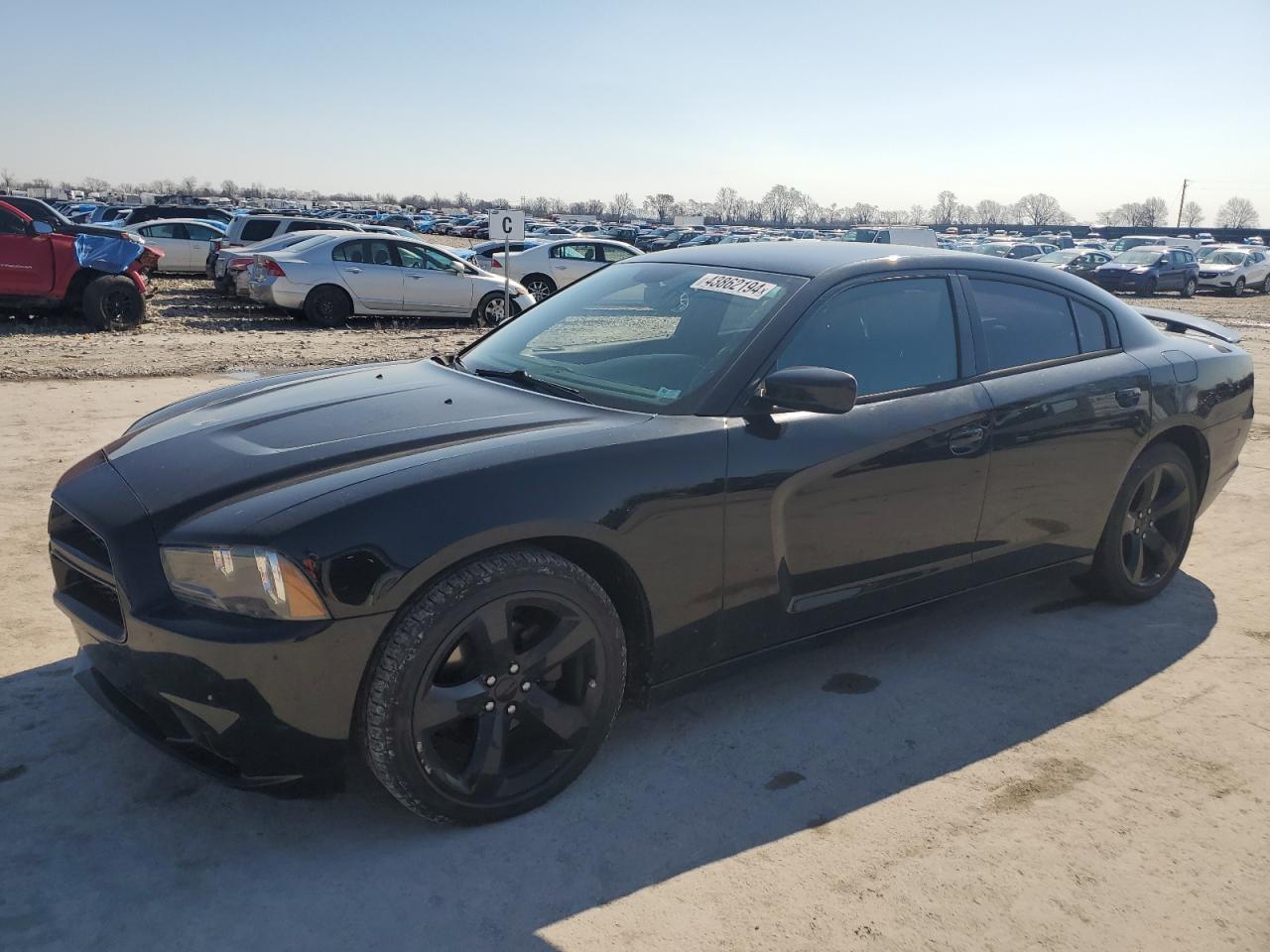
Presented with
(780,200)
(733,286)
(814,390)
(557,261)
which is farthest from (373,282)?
(780,200)

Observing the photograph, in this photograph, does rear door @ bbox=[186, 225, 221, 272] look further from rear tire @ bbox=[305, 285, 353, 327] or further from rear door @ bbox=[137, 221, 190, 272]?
rear tire @ bbox=[305, 285, 353, 327]

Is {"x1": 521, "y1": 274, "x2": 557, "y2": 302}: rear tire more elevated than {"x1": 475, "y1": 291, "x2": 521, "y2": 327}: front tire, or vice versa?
{"x1": 521, "y1": 274, "x2": 557, "y2": 302}: rear tire

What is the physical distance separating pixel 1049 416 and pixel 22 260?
12.9 meters

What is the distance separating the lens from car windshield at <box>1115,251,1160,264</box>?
27.8 m

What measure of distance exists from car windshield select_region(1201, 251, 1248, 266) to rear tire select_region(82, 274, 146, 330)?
29738 millimetres

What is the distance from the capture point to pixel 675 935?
2.39 metres

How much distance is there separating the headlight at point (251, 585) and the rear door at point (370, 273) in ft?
43.5

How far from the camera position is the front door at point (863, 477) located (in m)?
3.15

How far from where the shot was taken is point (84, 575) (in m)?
2.79

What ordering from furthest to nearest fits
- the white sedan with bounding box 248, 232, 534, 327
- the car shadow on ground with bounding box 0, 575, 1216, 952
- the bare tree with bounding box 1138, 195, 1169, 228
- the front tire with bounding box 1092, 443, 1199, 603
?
the bare tree with bounding box 1138, 195, 1169, 228 < the white sedan with bounding box 248, 232, 534, 327 < the front tire with bounding box 1092, 443, 1199, 603 < the car shadow on ground with bounding box 0, 575, 1216, 952

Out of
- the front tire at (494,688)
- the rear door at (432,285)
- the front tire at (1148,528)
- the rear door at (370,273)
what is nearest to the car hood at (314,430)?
the front tire at (494,688)

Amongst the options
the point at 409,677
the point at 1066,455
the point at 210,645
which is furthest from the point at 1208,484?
the point at 210,645

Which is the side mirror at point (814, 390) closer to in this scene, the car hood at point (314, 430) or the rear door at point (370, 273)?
the car hood at point (314, 430)

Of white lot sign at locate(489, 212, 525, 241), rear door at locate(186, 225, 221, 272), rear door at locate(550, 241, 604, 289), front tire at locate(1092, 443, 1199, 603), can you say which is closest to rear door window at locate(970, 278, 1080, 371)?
front tire at locate(1092, 443, 1199, 603)
